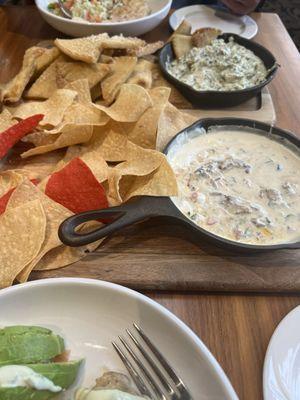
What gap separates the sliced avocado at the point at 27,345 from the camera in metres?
0.73

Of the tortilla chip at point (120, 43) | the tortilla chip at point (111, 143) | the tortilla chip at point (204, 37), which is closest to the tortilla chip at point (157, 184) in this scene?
the tortilla chip at point (111, 143)

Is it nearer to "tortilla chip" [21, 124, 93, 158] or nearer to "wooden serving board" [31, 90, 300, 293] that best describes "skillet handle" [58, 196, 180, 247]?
"wooden serving board" [31, 90, 300, 293]

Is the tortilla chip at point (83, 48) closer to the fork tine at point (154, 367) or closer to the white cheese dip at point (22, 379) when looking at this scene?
Answer: the fork tine at point (154, 367)

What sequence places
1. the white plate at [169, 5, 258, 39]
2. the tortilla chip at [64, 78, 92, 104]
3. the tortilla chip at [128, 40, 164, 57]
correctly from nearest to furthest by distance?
the tortilla chip at [64, 78, 92, 104], the tortilla chip at [128, 40, 164, 57], the white plate at [169, 5, 258, 39]

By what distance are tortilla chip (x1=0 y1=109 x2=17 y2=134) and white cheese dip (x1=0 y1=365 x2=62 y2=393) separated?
798 mm

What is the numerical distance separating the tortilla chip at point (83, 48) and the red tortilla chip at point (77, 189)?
53 cm

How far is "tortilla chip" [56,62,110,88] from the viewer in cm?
153

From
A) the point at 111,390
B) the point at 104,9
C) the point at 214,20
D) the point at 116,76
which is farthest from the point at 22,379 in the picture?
the point at 214,20

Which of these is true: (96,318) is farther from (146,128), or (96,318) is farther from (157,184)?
(146,128)

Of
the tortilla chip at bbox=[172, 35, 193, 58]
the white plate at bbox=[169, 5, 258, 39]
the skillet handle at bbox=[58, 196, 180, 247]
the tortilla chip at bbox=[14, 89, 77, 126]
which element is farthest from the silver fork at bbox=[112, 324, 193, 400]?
the white plate at bbox=[169, 5, 258, 39]

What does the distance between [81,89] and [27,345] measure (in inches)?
37.1

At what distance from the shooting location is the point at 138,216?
3.38 ft

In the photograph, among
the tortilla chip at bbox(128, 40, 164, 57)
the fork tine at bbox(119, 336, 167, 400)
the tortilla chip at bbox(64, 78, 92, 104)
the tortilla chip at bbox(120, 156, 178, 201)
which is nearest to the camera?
the fork tine at bbox(119, 336, 167, 400)

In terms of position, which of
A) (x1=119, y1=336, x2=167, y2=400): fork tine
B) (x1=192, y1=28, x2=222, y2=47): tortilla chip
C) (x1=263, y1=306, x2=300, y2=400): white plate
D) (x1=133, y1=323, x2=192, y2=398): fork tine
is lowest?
(x1=119, y1=336, x2=167, y2=400): fork tine
